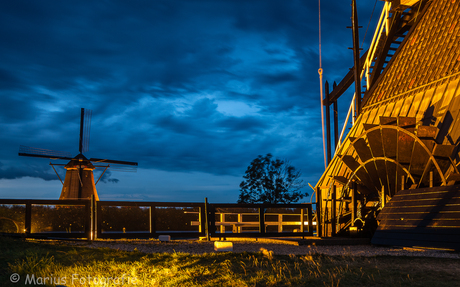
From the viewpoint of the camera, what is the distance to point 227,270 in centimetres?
732

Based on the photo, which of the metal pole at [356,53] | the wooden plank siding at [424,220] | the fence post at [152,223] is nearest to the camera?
the wooden plank siding at [424,220]

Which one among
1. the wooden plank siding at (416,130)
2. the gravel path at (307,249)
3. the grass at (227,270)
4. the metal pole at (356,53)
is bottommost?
the gravel path at (307,249)

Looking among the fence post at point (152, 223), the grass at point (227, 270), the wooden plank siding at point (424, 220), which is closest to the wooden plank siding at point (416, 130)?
the wooden plank siding at point (424, 220)

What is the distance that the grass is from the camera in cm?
627

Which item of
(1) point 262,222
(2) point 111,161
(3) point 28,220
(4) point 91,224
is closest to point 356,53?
(1) point 262,222

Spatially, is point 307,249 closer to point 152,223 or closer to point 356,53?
point 152,223

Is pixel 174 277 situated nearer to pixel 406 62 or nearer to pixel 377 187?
pixel 377 187

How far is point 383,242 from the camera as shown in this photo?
1068cm

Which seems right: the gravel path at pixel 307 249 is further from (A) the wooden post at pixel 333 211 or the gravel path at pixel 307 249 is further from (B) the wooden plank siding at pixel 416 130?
(A) the wooden post at pixel 333 211

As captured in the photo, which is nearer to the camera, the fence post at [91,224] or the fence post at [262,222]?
the fence post at [91,224]

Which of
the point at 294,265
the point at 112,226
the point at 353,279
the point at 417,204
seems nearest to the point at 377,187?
the point at 417,204

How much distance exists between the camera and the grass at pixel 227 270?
6.27 m

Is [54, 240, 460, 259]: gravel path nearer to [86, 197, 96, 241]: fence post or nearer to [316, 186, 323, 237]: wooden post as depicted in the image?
[86, 197, 96, 241]: fence post

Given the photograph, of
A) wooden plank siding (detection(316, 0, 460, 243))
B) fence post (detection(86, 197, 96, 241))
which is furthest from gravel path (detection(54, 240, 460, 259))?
fence post (detection(86, 197, 96, 241))
